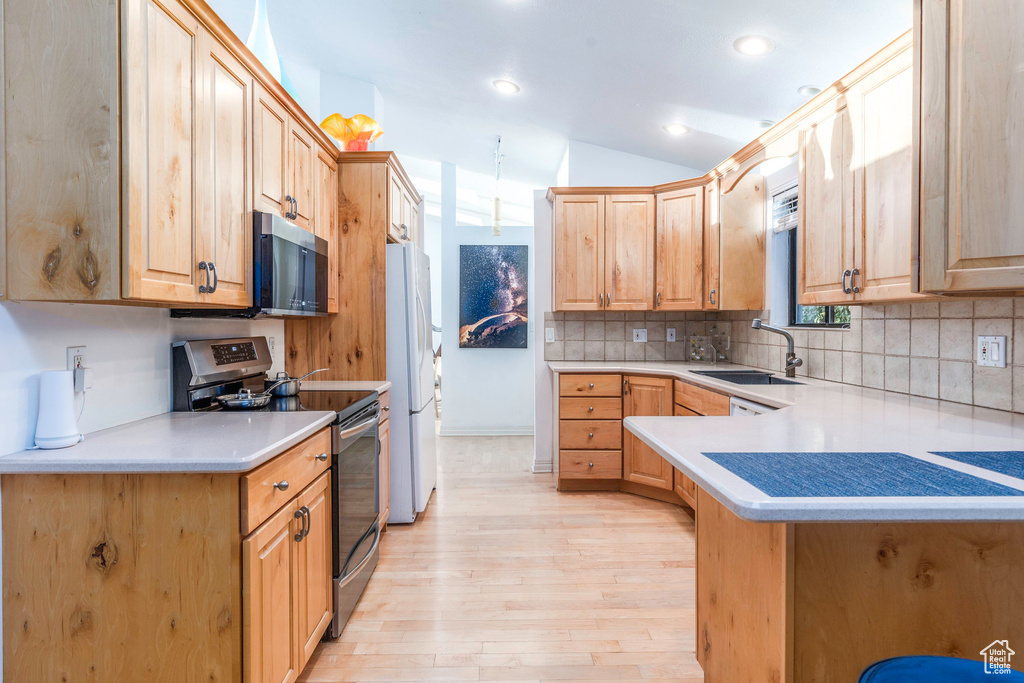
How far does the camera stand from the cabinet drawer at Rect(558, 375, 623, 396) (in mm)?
3553

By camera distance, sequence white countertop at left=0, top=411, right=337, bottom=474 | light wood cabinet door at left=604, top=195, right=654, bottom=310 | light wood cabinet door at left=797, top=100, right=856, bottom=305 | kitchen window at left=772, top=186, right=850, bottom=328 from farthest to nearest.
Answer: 1. light wood cabinet door at left=604, top=195, right=654, bottom=310
2. kitchen window at left=772, top=186, right=850, bottom=328
3. light wood cabinet door at left=797, top=100, right=856, bottom=305
4. white countertop at left=0, top=411, right=337, bottom=474

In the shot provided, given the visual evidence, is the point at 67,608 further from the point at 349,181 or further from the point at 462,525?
the point at 349,181

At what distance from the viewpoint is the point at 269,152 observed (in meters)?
2.11

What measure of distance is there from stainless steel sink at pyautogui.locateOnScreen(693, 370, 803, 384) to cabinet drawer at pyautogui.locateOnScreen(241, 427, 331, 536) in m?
2.15

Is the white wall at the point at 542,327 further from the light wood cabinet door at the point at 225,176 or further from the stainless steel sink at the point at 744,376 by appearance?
the light wood cabinet door at the point at 225,176

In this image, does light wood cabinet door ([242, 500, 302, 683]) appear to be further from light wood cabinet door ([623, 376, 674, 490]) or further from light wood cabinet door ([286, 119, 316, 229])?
light wood cabinet door ([623, 376, 674, 490])

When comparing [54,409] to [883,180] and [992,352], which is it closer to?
[883,180]

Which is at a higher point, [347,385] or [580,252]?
[580,252]

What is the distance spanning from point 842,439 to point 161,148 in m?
2.00

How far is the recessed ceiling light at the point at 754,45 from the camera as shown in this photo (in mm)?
2285

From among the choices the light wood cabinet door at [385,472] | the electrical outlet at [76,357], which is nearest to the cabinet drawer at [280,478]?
the electrical outlet at [76,357]

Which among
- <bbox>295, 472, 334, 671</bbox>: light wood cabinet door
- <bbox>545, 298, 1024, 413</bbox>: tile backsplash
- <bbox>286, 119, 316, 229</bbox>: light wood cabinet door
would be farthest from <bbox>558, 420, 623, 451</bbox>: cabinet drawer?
<bbox>286, 119, 316, 229</bbox>: light wood cabinet door

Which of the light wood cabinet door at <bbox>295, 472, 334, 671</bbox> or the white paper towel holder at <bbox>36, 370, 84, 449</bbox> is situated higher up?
the white paper towel holder at <bbox>36, 370, 84, 449</bbox>

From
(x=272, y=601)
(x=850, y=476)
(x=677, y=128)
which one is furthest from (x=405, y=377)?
(x=677, y=128)
